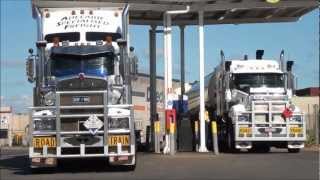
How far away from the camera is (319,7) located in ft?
92.5

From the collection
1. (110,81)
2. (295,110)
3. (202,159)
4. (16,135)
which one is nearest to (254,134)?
(295,110)

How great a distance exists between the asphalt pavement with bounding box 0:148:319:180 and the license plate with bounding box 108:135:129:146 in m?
0.75

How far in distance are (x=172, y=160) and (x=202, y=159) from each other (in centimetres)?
101

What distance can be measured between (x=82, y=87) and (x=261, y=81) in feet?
36.3

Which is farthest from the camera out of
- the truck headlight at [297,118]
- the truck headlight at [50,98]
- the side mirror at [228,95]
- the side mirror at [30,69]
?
the side mirror at [228,95]

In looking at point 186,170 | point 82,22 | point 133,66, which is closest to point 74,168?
point 133,66

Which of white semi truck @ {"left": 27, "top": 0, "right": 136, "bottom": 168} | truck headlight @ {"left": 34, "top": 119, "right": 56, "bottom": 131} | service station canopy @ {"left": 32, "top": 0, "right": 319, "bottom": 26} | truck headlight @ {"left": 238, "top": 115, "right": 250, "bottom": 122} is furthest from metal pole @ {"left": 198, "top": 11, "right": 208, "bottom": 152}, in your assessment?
truck headlight @ {"left": 34, "top": 119, "right": 56, "bottom": 131}

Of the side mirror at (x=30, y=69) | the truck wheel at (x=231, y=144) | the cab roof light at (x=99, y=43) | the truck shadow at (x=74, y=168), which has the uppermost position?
the cab roof light at (x=99, y=43)

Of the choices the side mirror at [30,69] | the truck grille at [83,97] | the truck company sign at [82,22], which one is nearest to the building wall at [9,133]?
the truck company sign at [82,22]

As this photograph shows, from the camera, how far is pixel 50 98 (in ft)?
59.9

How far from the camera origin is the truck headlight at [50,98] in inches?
713

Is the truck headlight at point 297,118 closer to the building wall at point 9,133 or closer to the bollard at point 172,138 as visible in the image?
the bollard at point 172,138

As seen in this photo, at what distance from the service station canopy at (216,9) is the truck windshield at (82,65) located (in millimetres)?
4548

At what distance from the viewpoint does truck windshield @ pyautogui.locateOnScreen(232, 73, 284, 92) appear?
89.1ft
